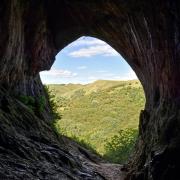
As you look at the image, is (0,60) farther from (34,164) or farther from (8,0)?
(34,164)

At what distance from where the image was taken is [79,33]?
26.5m

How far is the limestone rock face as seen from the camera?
10.8m

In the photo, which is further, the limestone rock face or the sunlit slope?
the sunlit slope

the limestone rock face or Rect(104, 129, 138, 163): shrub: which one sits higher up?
the limestone rock face

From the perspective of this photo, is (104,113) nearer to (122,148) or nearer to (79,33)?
(122,148)

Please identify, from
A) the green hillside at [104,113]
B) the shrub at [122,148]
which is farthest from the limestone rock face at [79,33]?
the green hillside at [104,113]

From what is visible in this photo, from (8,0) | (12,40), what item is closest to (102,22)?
(12,40)

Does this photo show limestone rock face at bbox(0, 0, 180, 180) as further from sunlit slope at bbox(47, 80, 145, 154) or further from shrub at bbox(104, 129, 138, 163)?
sunlit slope at bbox(47, 80, 145, 154)

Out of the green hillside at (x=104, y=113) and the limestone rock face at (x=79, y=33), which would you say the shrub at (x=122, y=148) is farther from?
the green hillside at (x=104, y=113)

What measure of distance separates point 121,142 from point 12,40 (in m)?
26.3

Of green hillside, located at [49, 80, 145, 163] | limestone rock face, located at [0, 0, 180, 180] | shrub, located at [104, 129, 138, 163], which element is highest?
limestone rock face, located at [0, 0, 180, 180]

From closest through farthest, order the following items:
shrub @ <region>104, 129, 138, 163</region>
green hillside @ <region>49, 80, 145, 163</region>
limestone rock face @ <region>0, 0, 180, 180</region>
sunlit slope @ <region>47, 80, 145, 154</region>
Result: limestone rock face @ <region>0, 0, 180, 180</region> → shrub @ <region>104, 129, 138, 163</region> → green hillside @ <region>49, 80, 145, 163</region> → sunlit slope @ <region>47, 80, 145, 154</region>

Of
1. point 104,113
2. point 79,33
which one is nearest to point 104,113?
point 104,113

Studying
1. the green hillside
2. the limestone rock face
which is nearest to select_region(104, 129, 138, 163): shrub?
the limestone rock face
